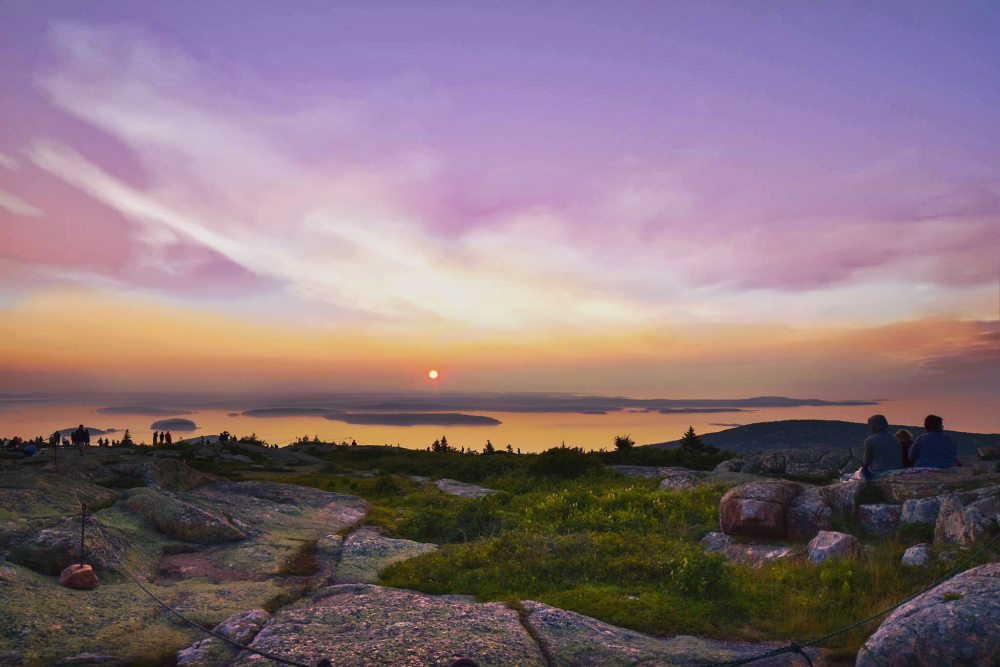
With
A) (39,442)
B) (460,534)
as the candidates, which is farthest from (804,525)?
(39,442)

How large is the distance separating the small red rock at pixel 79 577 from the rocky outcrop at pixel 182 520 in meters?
4.41

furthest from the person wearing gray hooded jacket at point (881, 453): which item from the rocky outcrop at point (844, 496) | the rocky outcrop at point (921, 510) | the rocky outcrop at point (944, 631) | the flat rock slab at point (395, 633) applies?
the flat rock slab at point (395, 633)

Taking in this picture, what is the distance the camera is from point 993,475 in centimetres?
1728

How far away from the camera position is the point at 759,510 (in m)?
18.6

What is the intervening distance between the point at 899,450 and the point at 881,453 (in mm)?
752

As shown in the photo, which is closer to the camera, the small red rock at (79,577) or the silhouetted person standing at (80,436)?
the small red rock at (79,577)

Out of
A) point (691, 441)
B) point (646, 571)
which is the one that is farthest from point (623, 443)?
point (646, 571)

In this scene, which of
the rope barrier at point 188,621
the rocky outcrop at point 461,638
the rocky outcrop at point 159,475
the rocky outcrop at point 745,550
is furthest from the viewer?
the rocky outcrop at point 159,475

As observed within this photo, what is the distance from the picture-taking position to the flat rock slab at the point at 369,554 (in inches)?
619

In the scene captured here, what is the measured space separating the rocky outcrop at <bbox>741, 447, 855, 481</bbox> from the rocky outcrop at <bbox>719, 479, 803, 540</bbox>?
11.1 meters

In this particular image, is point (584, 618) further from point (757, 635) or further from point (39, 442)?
point (39, 442)

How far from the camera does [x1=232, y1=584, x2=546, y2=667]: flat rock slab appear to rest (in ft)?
32.7

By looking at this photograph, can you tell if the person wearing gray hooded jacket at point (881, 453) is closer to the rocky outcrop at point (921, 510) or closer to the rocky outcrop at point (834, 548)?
the rocky outcrop at point (921, 510)

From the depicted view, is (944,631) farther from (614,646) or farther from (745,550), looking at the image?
(745,550)
